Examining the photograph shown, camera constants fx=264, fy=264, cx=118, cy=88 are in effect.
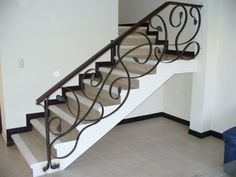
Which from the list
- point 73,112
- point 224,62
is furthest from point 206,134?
point 73,112

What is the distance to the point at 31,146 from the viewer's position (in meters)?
3.38

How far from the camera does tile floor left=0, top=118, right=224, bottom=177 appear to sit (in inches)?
121

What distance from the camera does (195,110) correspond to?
4082 millimetres

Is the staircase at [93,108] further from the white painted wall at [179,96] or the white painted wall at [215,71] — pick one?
the white painted wall at [179,96]

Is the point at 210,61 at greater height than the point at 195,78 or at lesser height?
greater

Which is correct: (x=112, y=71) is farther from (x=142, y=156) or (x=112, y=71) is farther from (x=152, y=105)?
(x=152, y=105)

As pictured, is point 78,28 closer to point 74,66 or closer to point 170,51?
point 74,66

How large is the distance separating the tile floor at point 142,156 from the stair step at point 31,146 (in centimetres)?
17

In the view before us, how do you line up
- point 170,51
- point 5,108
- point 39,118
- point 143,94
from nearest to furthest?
point 143,94 → point 5,108 → point 39,118 → point 170,51

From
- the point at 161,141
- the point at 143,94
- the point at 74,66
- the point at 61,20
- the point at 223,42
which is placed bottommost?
the point at 161,141

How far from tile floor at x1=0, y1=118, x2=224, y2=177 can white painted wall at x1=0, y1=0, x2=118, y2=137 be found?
2.63 feet

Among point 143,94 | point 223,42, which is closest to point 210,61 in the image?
point 223,42

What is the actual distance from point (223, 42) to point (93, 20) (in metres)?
1.99

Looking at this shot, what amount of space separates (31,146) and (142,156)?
1444mm
